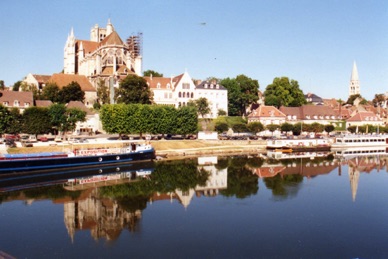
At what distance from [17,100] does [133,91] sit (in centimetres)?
2043

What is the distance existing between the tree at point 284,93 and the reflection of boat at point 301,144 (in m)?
25.1

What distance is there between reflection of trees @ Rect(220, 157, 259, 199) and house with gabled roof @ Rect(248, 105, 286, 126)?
1374 inches

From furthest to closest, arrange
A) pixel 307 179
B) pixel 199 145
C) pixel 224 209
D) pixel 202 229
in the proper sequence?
1. pixel 199 145
2. pixel 307 179
3. pixel 224 209
4. pixel 202 229

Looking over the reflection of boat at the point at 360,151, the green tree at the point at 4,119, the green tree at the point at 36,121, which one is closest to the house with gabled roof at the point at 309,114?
the reflection of boat at the point at 360,151

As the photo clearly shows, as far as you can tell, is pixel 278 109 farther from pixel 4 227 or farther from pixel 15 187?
pixel 4 227

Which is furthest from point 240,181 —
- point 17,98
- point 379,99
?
point 379,99

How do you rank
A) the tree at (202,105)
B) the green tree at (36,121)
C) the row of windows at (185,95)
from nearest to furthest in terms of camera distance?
1. the green tree at (36,121)
2. the tree at (202,105)
3. the row of windows at (185,95)

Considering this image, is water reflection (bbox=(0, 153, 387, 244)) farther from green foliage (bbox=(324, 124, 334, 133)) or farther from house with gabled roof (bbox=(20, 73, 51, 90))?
house with gabled roof (bbox=(20, 73, 51, 90))

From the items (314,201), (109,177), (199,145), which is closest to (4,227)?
(109,177)

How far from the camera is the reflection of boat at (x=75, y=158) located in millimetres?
42219

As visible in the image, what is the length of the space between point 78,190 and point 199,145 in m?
31.3

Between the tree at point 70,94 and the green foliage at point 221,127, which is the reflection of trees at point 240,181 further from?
the tree at point 70,94

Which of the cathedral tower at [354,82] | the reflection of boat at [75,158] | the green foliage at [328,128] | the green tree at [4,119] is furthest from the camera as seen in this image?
the cathedral tower at [354,82]

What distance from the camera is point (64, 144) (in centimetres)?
5309
